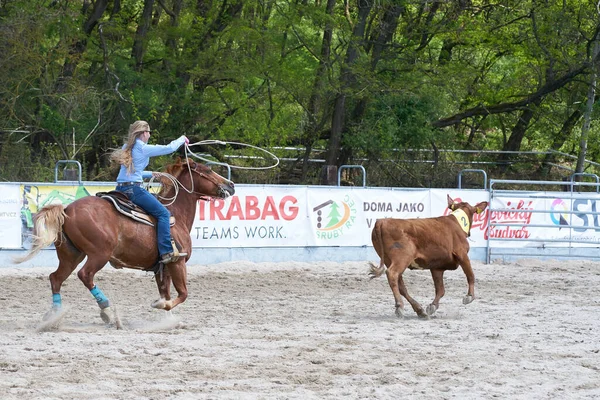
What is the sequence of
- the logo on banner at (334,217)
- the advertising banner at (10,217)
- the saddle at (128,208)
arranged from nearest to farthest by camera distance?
the saddle at (128,208)
the advertising banner at (10,217)
the logo on banner at (334,217)

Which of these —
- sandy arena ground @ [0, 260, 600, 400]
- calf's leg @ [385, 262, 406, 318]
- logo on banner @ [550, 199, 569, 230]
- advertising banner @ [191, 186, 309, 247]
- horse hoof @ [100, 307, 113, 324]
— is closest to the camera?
sandy arena ground @ [0, 260, 600, 400]

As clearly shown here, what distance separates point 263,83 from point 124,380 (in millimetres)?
16450

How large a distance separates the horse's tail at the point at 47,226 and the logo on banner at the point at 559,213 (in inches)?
484

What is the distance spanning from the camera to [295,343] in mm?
8344

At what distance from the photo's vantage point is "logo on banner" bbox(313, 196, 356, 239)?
16.5 meters

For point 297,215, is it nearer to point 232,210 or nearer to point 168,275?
point 232,210

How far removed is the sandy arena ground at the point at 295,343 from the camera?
646 centimetres

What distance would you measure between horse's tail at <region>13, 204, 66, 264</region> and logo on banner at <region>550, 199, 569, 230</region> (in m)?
12.3

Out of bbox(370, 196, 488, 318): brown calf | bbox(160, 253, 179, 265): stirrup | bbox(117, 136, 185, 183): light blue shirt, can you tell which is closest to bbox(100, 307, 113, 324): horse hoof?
bbox(160, 253, 179, 265): stirrup

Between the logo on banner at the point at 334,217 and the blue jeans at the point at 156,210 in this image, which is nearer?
the blue jeans at the point at 156,210

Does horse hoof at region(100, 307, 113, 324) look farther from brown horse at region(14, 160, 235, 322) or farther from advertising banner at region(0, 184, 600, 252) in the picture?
advertising banner at region(0, 184, 600, 252)

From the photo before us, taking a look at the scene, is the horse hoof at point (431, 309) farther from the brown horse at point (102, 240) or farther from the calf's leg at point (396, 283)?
the brown horse at point (102, 240)

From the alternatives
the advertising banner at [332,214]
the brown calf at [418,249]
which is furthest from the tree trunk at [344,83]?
the brown calf at [418,249]

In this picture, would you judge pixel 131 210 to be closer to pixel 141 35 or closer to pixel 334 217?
pixel 334 217
